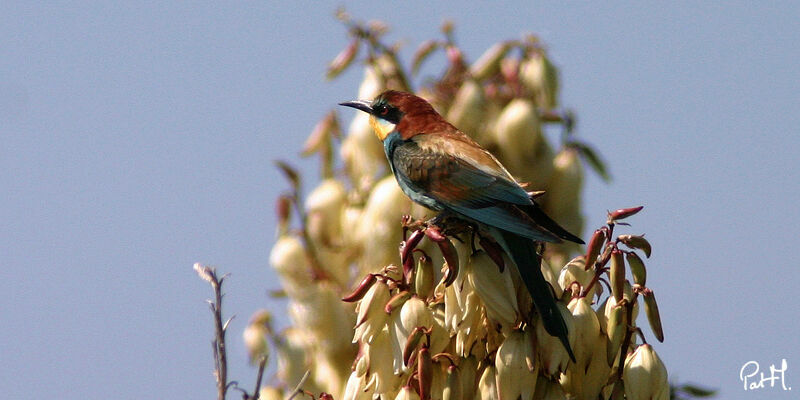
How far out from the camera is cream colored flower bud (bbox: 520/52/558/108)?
5.67 meters

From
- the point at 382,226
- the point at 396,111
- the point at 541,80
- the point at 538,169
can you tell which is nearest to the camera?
the point at 396,111

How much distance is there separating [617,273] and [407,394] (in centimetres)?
57

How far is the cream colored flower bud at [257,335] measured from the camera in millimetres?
5168

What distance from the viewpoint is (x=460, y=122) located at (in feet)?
17.6

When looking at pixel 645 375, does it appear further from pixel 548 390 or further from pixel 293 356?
pixel 293 356

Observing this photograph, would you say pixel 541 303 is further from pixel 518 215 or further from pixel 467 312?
pixel 518 215

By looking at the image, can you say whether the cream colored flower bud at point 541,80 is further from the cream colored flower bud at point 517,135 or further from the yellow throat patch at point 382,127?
the yellow throat patch at point 382,127

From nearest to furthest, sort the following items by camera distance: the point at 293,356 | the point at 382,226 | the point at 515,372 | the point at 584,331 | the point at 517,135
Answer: the point at 515,372, the point at 584,331, the point at 382,226, the point at 293,356, the point at 517,135

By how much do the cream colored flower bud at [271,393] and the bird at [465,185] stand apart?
114 centimetres

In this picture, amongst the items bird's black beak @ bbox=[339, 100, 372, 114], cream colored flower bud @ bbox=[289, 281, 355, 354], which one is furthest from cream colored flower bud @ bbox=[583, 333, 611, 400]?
cream colored flower bud @ bbox=[289, 281, 355, 354]

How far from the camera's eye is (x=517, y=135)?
533 centimetres

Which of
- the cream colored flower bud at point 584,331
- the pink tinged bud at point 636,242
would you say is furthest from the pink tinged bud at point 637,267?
the cream colored flower bud at point 584,331

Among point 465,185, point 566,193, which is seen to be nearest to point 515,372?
point 465,185

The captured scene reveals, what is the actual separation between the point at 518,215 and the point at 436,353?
511 millimetres
